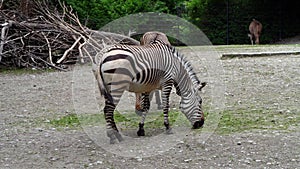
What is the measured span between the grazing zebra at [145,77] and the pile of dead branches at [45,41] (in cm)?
573

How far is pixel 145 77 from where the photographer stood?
543 centimetres

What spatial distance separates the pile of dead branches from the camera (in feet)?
38.2

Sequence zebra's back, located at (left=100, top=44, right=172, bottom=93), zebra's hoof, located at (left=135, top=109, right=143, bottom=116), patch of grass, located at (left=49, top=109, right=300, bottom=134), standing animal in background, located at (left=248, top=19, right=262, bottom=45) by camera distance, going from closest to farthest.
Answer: zebra's back, located at (left=100, top=44, right=172, bottom=93) < patch of grass, located at (left=49, top=109, right=300, bottom=134) < zebra's hoof, located at (left=135, top=109, right=143, bottom=116) < standing animal in background, located at (left=248, top=19, right=262, bottom=45)

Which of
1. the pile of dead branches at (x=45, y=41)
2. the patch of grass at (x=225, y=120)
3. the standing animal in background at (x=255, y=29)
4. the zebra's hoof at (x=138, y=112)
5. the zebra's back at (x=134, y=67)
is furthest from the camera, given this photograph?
the standing animal in background at (x=255, y=29)

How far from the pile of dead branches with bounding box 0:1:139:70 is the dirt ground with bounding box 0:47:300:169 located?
2.44m

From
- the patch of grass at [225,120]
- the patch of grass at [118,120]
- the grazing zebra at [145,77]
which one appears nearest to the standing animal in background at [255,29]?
the patch of grass at [225,120]

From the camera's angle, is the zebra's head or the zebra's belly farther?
the zebra's head

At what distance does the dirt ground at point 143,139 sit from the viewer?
4664mm

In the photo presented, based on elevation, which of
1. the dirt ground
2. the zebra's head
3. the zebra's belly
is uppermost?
the zebra's belly

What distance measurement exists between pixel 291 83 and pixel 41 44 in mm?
6278

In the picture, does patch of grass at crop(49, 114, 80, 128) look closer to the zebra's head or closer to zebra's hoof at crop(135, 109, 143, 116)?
zebra's hoof at crop(135, 109, 143, 116)

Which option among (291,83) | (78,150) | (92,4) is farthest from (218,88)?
(92,4)

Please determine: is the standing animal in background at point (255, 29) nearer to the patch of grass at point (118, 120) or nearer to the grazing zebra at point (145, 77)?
the patch of grass at point (118, 120)

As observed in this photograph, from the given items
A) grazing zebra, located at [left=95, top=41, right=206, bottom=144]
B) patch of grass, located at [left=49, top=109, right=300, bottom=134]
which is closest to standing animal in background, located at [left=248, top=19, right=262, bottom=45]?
patch of grass, located at [left=49, top=109, right=300, bottom=134]
